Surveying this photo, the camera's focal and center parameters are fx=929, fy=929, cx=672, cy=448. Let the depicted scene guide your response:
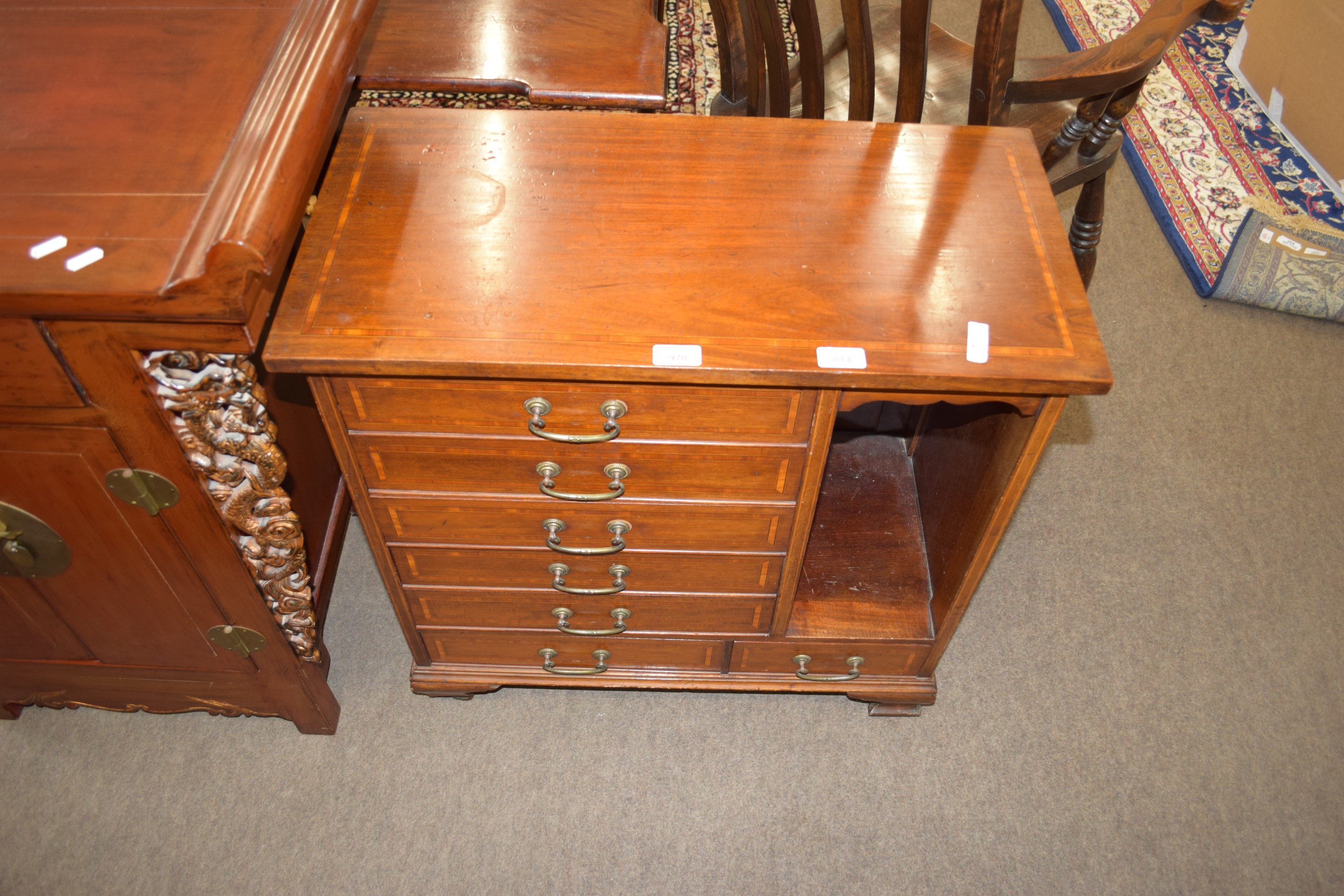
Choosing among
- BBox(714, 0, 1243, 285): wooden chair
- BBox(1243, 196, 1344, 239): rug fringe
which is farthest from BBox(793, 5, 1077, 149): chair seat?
BBox(1243, 196, 1344, 239): rug fringe

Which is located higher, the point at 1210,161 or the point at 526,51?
the point at 526,51

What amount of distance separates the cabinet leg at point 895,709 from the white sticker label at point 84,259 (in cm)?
151

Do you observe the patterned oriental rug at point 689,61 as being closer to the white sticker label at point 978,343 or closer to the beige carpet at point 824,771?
the white sticker label at point 978,343

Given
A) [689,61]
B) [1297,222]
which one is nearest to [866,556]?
[689,61]

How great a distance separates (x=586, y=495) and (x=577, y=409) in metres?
0.17

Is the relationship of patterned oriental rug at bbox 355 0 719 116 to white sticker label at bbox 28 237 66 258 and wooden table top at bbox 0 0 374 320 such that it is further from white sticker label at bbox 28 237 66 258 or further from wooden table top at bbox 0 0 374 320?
white sticker label at bbox 28 237 66 258

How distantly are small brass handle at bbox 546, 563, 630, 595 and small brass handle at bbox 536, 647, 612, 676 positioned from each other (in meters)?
0.21

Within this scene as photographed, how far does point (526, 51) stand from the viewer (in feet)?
6.32

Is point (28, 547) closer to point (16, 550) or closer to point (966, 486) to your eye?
point (16, 550)

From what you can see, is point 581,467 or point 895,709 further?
point 895,709

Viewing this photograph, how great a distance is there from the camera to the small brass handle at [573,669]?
1720 mm

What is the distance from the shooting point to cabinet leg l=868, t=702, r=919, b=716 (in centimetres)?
184

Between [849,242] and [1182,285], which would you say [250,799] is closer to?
[849,242]

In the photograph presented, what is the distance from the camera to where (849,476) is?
74.9 inches
